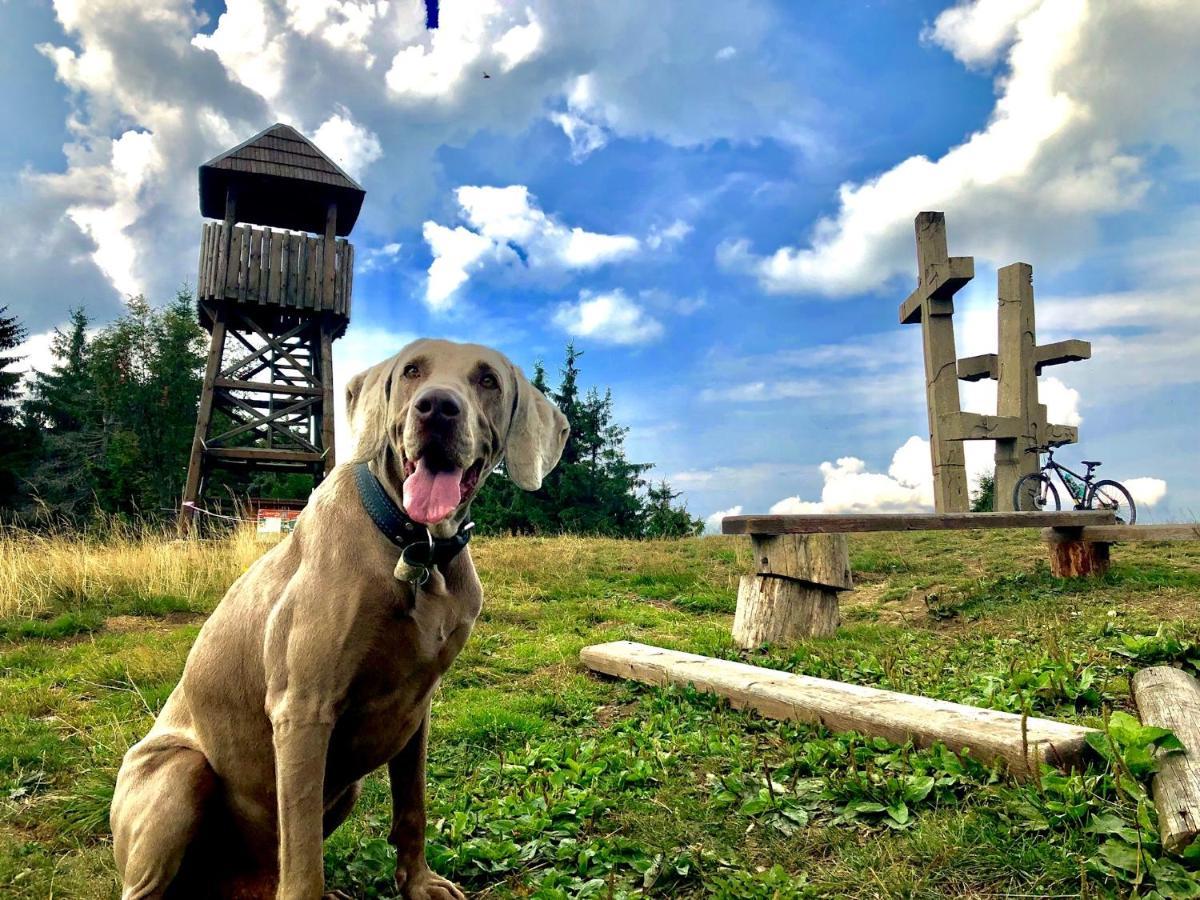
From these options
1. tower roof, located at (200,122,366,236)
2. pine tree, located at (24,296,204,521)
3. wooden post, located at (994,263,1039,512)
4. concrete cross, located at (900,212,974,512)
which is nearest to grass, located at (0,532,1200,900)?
concrete cross, located at (900,212,974,512)

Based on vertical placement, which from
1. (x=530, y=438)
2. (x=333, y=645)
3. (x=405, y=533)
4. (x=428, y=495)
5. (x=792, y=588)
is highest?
(x=530, y=438)

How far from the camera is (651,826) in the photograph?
9.66 feet

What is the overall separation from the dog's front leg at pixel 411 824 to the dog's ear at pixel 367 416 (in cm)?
97

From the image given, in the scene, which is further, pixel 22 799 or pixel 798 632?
pixel 798 632

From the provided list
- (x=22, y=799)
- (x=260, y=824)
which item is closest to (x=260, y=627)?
(x=260, y=824)

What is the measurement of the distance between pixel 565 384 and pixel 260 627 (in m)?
20.9

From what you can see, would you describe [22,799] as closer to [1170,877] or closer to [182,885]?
[182,885]

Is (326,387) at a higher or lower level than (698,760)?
higher

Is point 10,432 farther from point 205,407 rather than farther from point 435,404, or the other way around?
point 435,404

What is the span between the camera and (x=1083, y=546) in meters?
7.53

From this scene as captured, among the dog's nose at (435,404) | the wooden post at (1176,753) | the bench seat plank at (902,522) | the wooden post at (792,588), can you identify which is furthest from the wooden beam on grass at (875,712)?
the dog's nose at (435,404)

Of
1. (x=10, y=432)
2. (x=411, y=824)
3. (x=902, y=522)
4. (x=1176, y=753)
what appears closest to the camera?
Result: (x=411, y=824)

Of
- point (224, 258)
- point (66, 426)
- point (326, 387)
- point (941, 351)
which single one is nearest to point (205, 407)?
point (326, 387)

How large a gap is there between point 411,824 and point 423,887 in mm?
226
